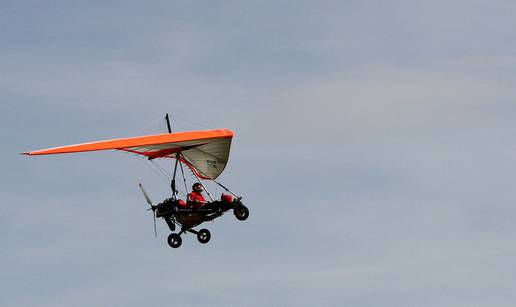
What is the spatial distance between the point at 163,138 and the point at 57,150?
4992 mm

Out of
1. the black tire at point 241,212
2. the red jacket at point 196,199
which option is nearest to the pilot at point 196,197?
the red jacket at point 196,199

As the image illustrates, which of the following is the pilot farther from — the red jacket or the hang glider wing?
the hang glider wing

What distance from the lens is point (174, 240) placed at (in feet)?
224

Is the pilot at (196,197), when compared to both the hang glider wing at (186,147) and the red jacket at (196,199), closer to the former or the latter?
the red jacket at (196,199)

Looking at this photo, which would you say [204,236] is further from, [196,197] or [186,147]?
[186,147]

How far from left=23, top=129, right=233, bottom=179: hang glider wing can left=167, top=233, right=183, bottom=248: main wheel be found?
4066 mm

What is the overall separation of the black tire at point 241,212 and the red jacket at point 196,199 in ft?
5.28

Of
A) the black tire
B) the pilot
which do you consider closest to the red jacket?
the pilot

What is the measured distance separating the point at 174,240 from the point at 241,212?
3.26 meters

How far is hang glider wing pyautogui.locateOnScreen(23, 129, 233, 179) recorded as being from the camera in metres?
66.3

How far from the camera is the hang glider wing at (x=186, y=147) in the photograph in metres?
66.3

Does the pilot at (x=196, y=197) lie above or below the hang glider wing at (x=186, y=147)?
below

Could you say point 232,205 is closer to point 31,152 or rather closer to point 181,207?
point 181,207

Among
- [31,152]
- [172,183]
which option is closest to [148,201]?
[172,183]
